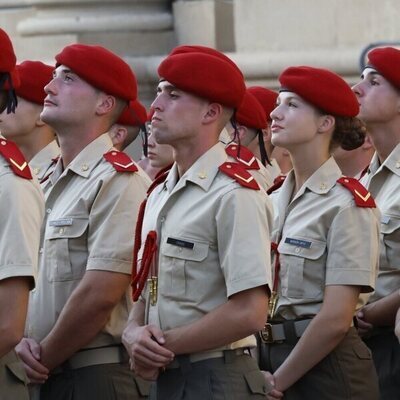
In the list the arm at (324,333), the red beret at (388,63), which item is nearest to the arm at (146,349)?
the arm at (324,333)

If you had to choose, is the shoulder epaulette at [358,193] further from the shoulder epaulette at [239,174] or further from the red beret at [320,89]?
the shoulder epaulette at [239,174]

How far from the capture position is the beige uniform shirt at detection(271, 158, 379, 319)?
6344mm

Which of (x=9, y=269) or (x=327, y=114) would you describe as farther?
(x=327, y=114)

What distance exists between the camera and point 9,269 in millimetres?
5312

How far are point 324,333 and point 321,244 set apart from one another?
356 millimetres

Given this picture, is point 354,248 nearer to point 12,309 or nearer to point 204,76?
point 204,76

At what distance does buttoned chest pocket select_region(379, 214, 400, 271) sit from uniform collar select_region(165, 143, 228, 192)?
1185 millimetres

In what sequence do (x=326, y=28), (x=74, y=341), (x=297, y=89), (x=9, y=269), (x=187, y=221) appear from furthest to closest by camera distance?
(x=326, y=28), (x=297, y=89), (x=74, y=341), (x=187, y=221), (x=9, y=269)

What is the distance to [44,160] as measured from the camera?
24.8 ft

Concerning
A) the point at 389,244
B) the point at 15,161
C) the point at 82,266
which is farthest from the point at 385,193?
the point at 15,161

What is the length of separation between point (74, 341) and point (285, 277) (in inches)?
33.9

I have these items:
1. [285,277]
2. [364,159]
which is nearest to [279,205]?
[285,277]

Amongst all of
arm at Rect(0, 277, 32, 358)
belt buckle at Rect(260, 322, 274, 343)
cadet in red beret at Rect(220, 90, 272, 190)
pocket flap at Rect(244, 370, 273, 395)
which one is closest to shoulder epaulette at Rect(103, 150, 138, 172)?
belt buckle at Rect(260, 322, 274, 343)

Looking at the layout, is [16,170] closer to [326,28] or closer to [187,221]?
[187,221]
